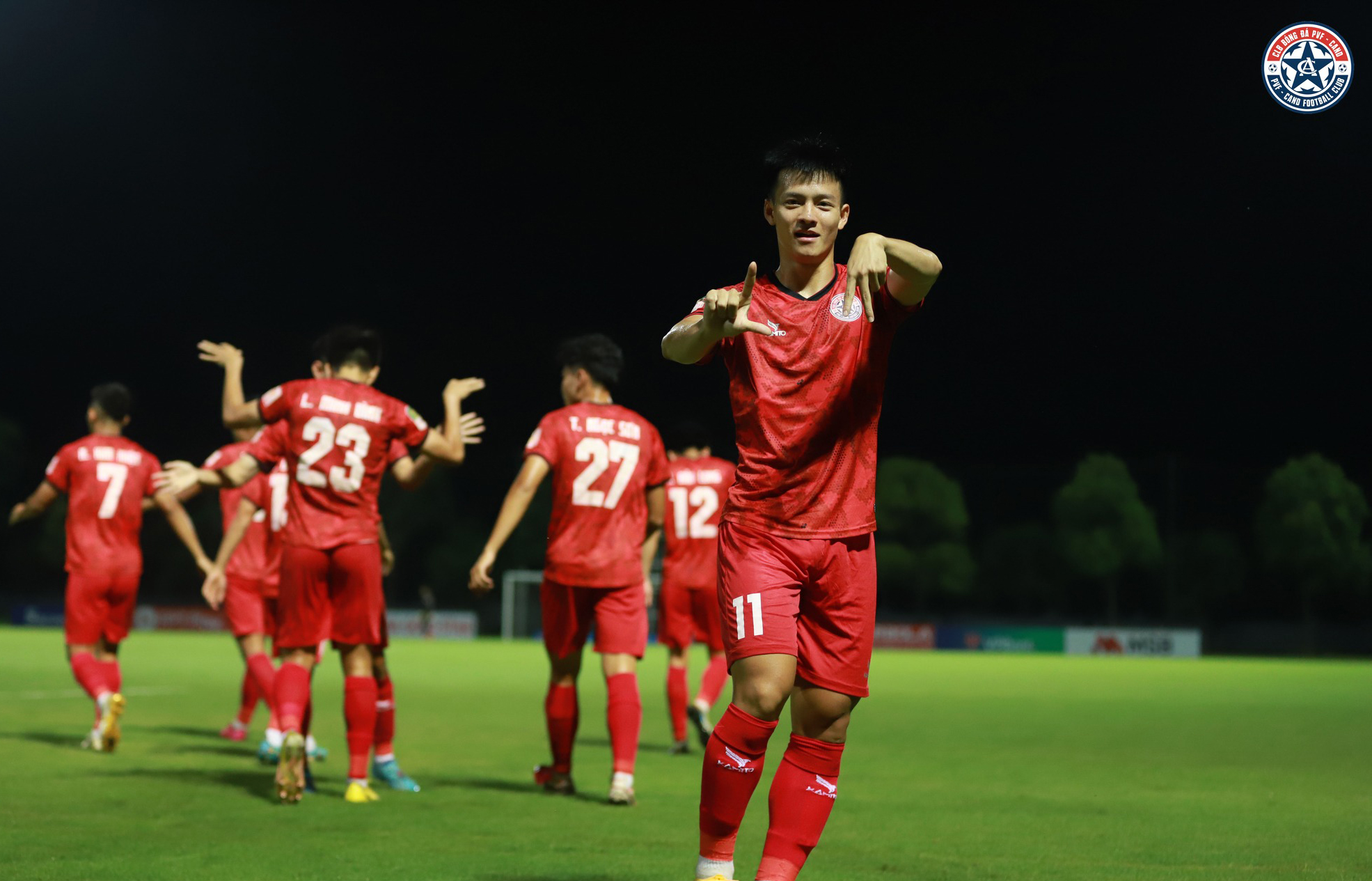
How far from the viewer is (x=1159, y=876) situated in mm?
5645

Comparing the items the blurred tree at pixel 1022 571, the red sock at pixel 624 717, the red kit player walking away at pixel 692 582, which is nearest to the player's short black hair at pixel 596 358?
the red sock at pixel 624 717

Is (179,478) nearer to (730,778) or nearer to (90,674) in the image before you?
(90,674)

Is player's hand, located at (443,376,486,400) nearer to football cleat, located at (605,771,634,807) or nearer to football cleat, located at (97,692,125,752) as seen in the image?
football cleat, located at (605,771,634,807)

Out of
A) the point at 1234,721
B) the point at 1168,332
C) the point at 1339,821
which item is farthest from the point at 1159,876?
the point at 1168,332

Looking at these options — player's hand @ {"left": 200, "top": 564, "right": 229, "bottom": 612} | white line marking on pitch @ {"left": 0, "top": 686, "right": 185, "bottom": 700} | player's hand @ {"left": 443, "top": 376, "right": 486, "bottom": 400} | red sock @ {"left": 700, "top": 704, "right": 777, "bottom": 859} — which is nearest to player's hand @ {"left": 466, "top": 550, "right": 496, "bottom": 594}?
player's hand @ {"left": 443, "top": 376, "right": 486, "bottom": 400}

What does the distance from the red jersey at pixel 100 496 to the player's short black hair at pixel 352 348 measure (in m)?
3.37

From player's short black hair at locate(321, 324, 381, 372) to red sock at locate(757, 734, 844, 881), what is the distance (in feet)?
14.1

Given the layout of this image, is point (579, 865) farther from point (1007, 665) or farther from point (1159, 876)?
point (1007, 665)

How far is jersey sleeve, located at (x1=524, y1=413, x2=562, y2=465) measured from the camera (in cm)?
812

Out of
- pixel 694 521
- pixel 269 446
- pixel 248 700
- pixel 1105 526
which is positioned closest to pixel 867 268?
pixel 269 446

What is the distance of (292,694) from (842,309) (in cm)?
447

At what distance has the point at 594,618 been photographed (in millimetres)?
8266

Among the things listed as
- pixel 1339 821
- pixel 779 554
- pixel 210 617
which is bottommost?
pixel 210 617

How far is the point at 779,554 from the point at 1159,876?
8.06ft
